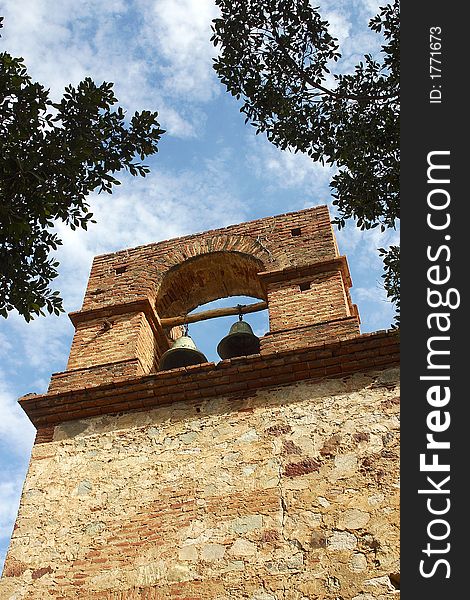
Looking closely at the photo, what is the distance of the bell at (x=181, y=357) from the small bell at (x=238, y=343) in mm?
324

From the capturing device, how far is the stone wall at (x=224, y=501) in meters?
4.86

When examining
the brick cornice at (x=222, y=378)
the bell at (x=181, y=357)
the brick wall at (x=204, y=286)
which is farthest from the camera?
the bell at (x=181, y=357)

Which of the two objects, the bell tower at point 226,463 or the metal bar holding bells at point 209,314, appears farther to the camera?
the metal bar holding bells at point 209,314

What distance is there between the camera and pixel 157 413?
6340 mm

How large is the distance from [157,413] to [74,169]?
252cm

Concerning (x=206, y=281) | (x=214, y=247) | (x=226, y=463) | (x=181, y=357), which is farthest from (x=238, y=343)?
(x=226, y=463)

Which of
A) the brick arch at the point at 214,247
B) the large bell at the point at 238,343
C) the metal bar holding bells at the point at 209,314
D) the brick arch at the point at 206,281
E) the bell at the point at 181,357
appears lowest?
the bell at the point at 181,357

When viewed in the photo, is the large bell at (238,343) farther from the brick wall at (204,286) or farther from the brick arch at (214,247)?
the brick arch at (214,247)

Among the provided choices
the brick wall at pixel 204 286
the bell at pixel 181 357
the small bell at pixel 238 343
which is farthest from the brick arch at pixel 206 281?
the bell at pixel 181 357

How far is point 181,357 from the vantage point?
286 inches

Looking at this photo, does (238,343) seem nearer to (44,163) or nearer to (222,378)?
(222,378)

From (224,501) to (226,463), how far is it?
14.1 inches

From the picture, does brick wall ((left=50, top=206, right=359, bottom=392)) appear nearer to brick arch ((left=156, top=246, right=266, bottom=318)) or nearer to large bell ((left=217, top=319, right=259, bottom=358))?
brick arch ((left=156, top=246, right=266, bottom=318))

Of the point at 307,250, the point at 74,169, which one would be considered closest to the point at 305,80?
the point at 74,169
